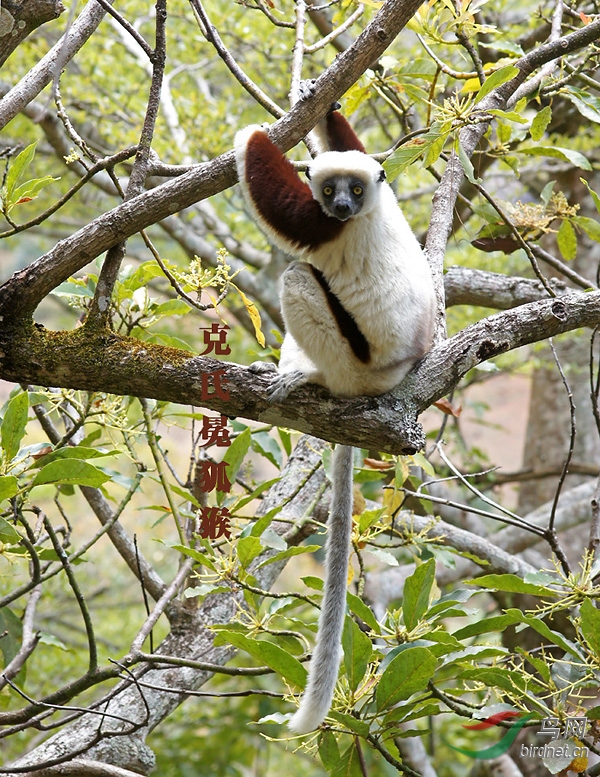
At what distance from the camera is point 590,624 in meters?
2.65

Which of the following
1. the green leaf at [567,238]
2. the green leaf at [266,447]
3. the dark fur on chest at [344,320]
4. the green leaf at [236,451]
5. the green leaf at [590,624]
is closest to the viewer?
the green leaf at [590,624]

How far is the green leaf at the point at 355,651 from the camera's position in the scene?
2.67m

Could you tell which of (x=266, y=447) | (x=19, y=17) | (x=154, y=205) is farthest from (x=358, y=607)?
(x=19, y=17)

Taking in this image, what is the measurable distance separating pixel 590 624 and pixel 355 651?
0.81 meters

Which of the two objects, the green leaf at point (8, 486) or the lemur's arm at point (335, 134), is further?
the lemur's arm at point (335, 134)

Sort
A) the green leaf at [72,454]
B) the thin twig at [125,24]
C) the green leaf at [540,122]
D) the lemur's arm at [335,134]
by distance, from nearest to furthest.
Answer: the thin twig at [125,24], the green leaf at [72,454], the green leaf at [540,122], the lemur's arm at [335,134]

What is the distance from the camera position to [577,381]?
745 centimetres

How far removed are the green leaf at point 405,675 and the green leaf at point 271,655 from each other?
0.95ft

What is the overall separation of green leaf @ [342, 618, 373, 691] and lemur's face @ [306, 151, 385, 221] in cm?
166

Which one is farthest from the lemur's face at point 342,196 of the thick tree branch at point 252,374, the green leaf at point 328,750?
the green leaf at point 328,750

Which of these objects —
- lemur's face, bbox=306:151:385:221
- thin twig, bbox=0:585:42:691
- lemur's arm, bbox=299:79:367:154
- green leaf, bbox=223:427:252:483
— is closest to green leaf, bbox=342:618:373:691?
green leaf, bbox=223:427:252:483

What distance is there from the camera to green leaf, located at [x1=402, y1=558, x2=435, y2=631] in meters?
2.79

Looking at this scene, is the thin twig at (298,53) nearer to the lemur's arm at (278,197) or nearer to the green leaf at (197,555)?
the lemur's arm at (278,197)

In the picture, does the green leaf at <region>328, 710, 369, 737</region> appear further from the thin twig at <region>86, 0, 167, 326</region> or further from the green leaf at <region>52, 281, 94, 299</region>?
the green leaf at <region>52, 281, 94, 299</region>
